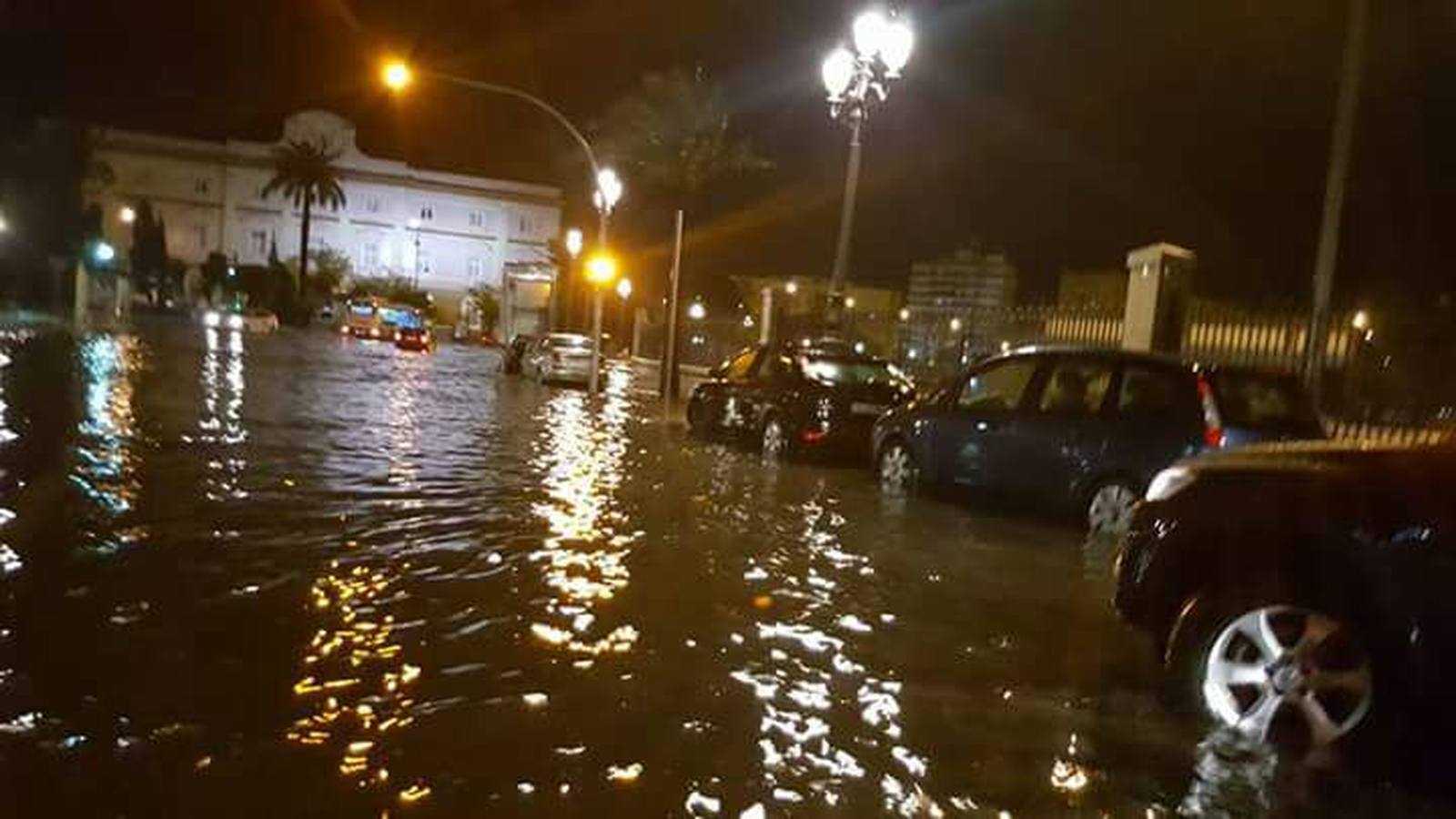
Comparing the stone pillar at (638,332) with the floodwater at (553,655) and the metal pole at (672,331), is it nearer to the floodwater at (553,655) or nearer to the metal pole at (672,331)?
the metal pole at (672,331)

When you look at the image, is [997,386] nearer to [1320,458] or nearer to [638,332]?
[1320,458]

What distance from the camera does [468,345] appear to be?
60188 mm

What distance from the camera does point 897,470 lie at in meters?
12.7

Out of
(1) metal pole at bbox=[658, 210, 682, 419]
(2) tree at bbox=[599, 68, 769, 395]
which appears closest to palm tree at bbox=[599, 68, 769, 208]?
(2) tree at bbox=[599, 68, 769, 395]

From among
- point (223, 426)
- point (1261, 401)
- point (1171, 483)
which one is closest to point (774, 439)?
point (223, 426)

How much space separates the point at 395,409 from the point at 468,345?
41.6 metres

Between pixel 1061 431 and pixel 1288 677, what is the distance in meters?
5.52

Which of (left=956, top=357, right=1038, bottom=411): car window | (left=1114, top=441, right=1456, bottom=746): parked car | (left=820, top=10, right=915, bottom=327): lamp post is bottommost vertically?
(left=1114, top=441, right=1456, bottom=746): parked car

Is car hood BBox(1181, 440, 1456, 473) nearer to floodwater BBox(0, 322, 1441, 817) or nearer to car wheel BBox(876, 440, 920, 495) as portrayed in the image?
floodwater BBox(0, 322, 1441, 817)

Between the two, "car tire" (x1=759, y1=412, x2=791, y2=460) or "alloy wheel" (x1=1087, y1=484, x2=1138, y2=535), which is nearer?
"alloy wheel" (x1=1087, y1=484, x2=1138, y2=535)

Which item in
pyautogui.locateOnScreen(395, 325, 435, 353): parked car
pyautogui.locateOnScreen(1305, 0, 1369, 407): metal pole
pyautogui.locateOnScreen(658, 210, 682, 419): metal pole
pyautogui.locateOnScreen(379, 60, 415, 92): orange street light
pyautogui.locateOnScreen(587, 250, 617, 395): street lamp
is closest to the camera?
pyautogui.locateOnScreen(1305, 0, 1369, 407): metal pole

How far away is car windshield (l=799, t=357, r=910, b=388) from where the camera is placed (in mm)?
15320

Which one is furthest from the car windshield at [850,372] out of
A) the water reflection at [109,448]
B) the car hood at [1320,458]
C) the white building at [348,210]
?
the white building at [348,210]

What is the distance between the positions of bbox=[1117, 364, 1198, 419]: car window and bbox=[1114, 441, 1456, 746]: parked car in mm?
4054
